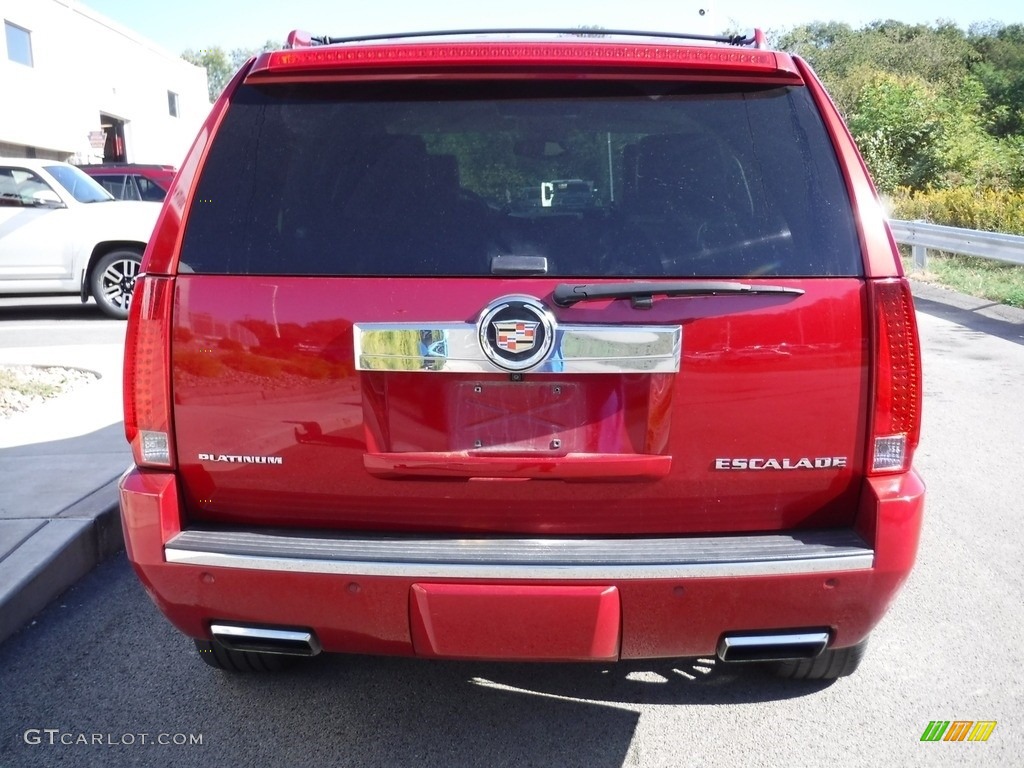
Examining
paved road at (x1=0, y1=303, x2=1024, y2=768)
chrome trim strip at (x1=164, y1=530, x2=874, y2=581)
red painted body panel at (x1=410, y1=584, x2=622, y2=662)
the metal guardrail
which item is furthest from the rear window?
the metal guardrail

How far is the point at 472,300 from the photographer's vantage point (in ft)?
7.74

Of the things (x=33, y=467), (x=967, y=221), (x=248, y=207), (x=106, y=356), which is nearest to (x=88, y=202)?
(x=106, y=356)

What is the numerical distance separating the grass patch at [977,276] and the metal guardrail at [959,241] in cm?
40

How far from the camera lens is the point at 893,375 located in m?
2.42

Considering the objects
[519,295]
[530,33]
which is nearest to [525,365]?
[519,295]

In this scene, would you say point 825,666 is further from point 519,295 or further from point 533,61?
point 533,61

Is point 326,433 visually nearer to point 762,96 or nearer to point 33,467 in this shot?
point 762,96

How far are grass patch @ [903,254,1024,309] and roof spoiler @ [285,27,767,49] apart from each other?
29.5 ft

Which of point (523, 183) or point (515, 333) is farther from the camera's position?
point (523, 183)

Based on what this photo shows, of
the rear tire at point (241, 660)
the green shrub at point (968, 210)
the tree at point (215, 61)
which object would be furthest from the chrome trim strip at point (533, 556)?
the tree at point (215, 61)

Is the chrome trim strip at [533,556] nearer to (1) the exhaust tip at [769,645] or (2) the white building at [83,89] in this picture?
(1) the exhaust tip at [769,645]

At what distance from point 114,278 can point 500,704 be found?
9.35 meters

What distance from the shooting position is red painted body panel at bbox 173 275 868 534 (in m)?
2.38

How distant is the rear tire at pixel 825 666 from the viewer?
2969mm
